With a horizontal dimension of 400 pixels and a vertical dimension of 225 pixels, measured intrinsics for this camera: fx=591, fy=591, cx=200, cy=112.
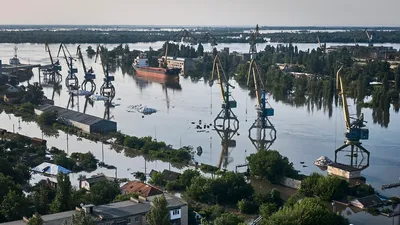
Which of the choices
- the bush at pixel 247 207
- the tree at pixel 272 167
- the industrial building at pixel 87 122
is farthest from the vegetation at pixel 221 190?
the industrial building at pixel 87 122

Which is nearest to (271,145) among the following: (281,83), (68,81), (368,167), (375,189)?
(368,167)

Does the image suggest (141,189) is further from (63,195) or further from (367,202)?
(367,202)

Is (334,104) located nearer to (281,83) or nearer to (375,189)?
(281,83)

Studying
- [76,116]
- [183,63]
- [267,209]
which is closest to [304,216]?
[267,209]

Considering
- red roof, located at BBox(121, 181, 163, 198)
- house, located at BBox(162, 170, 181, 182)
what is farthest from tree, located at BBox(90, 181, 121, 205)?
house, located at BBox(162, 170, 181, 182)

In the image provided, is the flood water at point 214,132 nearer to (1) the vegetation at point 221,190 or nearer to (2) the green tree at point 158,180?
(2) the green tree at point 158,180
